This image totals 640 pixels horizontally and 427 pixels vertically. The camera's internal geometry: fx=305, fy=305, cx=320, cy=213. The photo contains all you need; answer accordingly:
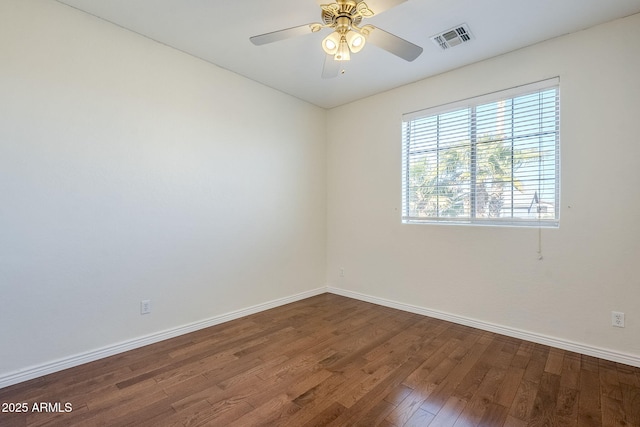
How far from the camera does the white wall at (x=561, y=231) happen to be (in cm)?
231

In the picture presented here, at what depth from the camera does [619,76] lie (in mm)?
2332

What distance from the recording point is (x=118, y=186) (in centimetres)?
248

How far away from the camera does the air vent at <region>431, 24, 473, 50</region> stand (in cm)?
244

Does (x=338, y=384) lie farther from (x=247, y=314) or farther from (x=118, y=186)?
(x=118, y=186)

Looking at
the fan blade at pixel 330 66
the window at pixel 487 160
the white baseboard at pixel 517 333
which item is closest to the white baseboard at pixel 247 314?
the white baseboard at pixel 517 333

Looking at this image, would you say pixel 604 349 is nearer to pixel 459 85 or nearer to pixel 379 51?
pixel 459 85

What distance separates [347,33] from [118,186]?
2.11 metres

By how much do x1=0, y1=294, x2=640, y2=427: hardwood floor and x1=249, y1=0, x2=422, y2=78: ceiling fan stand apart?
2.20 m

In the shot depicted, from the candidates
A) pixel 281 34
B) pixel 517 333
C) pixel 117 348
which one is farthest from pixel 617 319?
pixel 117 348

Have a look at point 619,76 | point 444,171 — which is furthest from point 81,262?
point 619,76

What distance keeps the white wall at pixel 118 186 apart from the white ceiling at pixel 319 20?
23 centimetres

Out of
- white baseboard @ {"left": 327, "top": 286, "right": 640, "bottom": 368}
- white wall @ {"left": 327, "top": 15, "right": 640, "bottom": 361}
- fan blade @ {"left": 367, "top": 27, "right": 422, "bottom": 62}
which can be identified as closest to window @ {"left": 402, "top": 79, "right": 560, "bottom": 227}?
white wall @ {"left": 327, "top": 15, "right": 640, "bottom": 361}

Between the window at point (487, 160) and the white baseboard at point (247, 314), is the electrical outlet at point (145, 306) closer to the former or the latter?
the white baseboard at point (247, 314)

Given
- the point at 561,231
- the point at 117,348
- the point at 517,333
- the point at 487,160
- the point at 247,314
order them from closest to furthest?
1. the point at 117,348
2. the point at 561,231
3. the point at 517,333
4. the point at 487,160
5. the point at 247,314
